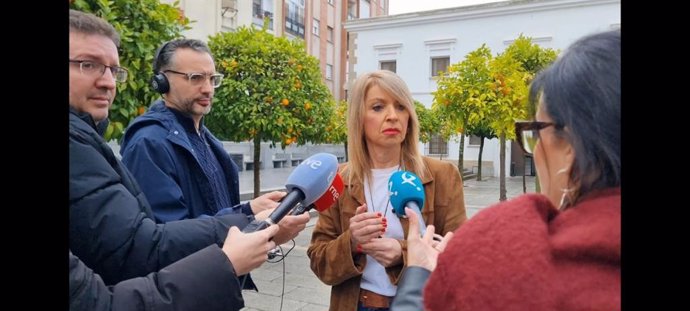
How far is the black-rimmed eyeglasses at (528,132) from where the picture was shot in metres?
0.91

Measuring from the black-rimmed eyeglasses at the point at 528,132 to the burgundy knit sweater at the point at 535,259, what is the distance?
0.15 metres

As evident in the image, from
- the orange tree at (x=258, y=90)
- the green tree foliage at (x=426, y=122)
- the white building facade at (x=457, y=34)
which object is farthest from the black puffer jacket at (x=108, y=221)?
the white building facade at (x=457, y=34)

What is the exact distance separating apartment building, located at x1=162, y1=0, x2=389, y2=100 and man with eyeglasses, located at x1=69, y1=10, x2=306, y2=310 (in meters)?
12.3

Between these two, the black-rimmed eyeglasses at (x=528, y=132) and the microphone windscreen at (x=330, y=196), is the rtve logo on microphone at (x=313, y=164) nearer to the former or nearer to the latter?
the microphone windscreen at (x=330, y=196)

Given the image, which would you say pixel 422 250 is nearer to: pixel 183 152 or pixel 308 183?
pixel 308 183

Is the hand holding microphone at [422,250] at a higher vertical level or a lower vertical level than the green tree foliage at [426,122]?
lower

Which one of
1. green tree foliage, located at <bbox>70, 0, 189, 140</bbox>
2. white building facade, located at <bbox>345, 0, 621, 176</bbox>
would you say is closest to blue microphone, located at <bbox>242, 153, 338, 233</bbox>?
green tree foliage, located at <bbox>70, 0, 189, 140</bbox>

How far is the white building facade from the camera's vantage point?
1903 cm

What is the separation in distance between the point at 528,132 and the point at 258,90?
16.9 ft

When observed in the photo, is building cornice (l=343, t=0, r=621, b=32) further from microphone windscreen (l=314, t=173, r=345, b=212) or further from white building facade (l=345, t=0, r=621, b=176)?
microphone windscreen (l=314, t=173, r=345, b=212)

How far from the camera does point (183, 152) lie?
5.98 ft

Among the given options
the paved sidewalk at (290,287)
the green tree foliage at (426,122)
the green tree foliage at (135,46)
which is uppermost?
the green tree foliage at (426,122)

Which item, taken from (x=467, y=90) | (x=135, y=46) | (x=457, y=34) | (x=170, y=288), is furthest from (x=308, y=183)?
(x=457, y=34)
